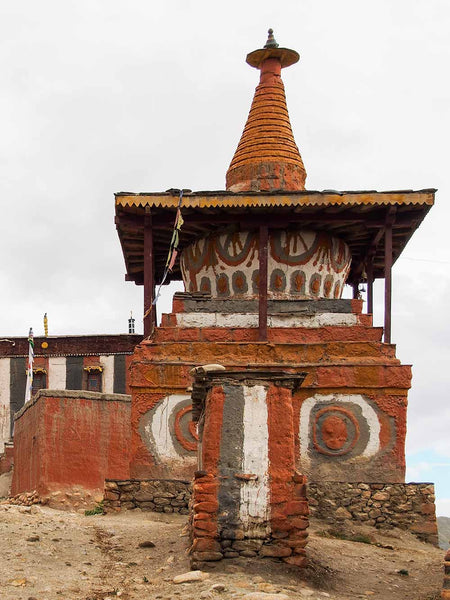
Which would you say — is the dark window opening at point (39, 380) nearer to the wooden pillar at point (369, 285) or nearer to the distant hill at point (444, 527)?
the wooden pillar at point (369, 285)

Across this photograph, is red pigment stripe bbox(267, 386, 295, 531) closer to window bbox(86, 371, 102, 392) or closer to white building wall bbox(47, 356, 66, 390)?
window bbox(86, 371, 102, 392)

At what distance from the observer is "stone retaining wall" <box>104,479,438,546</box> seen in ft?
58.1

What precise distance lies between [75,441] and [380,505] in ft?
33.7

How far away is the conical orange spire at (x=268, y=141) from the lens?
23.8 meters

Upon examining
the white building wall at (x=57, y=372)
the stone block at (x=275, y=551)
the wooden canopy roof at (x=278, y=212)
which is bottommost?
the stone block at (x=275, y=551)

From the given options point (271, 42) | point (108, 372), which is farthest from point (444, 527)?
point (271, 42)

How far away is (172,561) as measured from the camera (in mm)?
13180

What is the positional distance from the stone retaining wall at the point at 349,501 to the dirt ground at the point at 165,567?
1.14 feet

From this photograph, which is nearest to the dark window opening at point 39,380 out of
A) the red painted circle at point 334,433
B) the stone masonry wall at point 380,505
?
the red painted circle at point 334,433

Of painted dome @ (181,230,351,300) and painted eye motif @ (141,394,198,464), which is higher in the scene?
painted dome @ (181,230,351,300)

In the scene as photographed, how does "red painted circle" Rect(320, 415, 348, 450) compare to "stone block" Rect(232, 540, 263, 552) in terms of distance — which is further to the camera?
"red painted circle" Rect(320, 415, 348, 450)

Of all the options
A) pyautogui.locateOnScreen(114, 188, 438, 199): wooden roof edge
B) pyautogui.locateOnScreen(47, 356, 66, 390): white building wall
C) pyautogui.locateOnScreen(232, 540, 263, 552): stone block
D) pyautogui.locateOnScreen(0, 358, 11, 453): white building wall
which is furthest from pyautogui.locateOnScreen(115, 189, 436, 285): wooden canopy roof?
pyautogui.locateOnScreen(0, 358, 11, 453): white building wall

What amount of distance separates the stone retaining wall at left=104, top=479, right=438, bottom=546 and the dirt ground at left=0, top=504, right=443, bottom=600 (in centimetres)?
35

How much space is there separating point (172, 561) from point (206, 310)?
7.90 m
